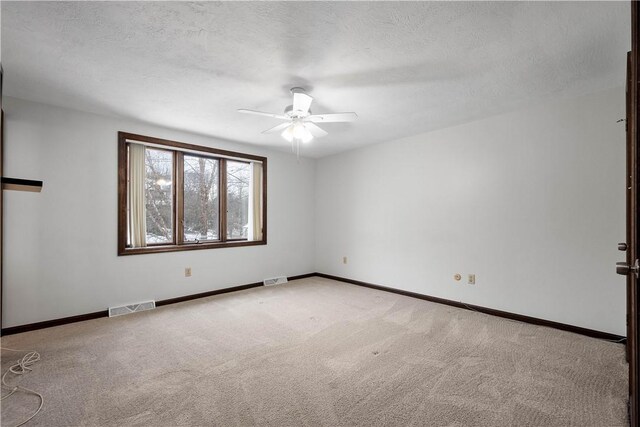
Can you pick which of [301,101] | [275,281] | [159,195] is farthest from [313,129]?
[275,281]

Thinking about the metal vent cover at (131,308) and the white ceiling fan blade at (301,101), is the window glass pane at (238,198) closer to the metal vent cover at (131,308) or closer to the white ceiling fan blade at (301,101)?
the metal vent cover at (131,308)

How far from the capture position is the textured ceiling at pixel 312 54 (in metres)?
1.74

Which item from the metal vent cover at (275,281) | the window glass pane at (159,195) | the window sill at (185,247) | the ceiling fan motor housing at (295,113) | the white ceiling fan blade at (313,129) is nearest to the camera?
the ceiling fan motor housing at (295,113)

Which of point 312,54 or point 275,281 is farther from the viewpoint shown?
point 275,281

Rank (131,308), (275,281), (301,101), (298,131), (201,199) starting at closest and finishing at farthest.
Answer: (301,101)
(298,131)
(131,308)
(201,199)
(275,281)

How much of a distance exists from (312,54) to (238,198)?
3.22 metres

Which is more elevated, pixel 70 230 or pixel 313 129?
pixel 313 129

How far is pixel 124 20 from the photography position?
1.80 metres

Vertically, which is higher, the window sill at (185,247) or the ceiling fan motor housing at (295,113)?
the ceiling fan motor housing at (295,113)

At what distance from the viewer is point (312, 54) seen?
2.14m

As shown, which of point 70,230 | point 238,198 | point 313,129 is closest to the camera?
point 313,129

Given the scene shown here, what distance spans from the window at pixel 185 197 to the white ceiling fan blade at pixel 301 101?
7.42 ft

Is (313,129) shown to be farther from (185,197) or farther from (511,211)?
(511,211)

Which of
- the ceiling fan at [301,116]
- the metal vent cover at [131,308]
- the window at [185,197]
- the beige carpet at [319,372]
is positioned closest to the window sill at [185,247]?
the window at [185,197]
